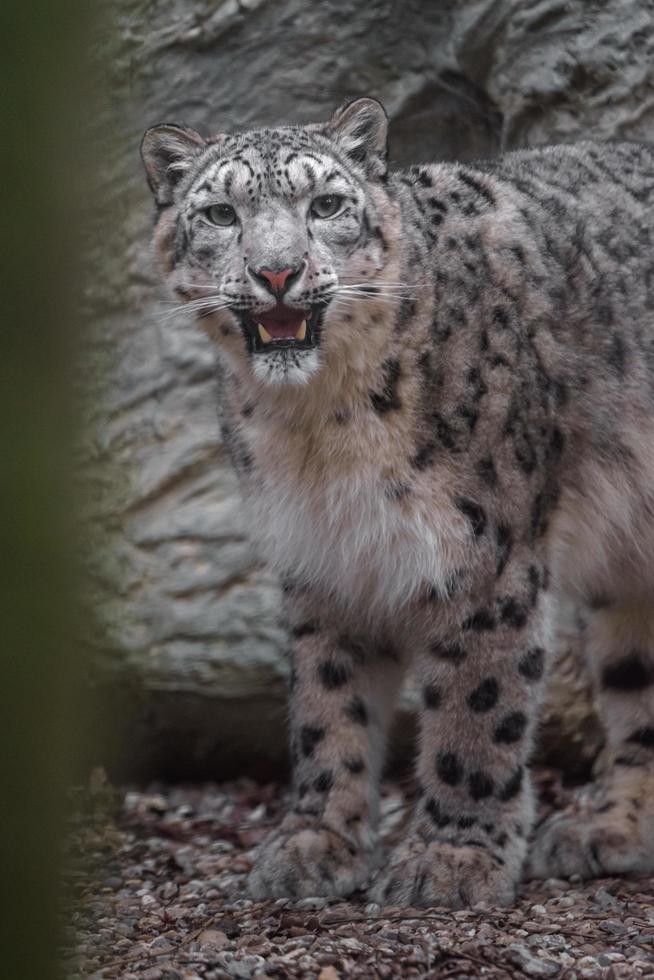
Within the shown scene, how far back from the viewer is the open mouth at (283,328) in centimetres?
401

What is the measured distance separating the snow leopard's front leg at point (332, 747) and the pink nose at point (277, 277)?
52.5 inches

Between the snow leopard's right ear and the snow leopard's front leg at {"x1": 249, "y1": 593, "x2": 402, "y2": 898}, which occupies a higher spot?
the snow leopard's right ear

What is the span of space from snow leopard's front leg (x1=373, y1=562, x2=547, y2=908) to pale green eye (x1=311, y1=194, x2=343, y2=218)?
1.30 meters

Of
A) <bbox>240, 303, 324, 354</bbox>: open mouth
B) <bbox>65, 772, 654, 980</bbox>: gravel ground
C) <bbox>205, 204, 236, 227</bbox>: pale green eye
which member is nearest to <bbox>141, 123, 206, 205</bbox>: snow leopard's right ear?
<bbox>205, 204, 236, 227</bbox>: pale green eye

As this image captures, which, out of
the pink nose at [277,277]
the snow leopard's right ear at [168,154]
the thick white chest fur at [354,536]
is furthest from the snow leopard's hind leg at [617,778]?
the snow leopard's right ear at [168,154]

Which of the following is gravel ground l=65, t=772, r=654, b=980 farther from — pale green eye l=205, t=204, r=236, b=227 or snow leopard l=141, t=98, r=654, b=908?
pale green eye l=205, t=204, r=236, b=227

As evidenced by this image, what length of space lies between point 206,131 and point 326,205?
2.59 m

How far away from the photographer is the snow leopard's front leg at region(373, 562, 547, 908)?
14.2ft

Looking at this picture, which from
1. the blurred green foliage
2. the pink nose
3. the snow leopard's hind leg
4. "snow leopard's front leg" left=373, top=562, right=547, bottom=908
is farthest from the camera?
the snow leopard's hind leg

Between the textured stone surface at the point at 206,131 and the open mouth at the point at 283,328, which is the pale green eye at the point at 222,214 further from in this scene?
the textured stone surface at the point at 206,131

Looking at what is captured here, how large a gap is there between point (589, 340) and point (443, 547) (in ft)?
3.16

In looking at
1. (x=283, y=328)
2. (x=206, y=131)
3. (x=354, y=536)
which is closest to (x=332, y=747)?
(x=354, y=536)

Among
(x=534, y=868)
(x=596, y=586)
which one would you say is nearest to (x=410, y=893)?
(x=534, y=868)

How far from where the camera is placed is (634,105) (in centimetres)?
605
